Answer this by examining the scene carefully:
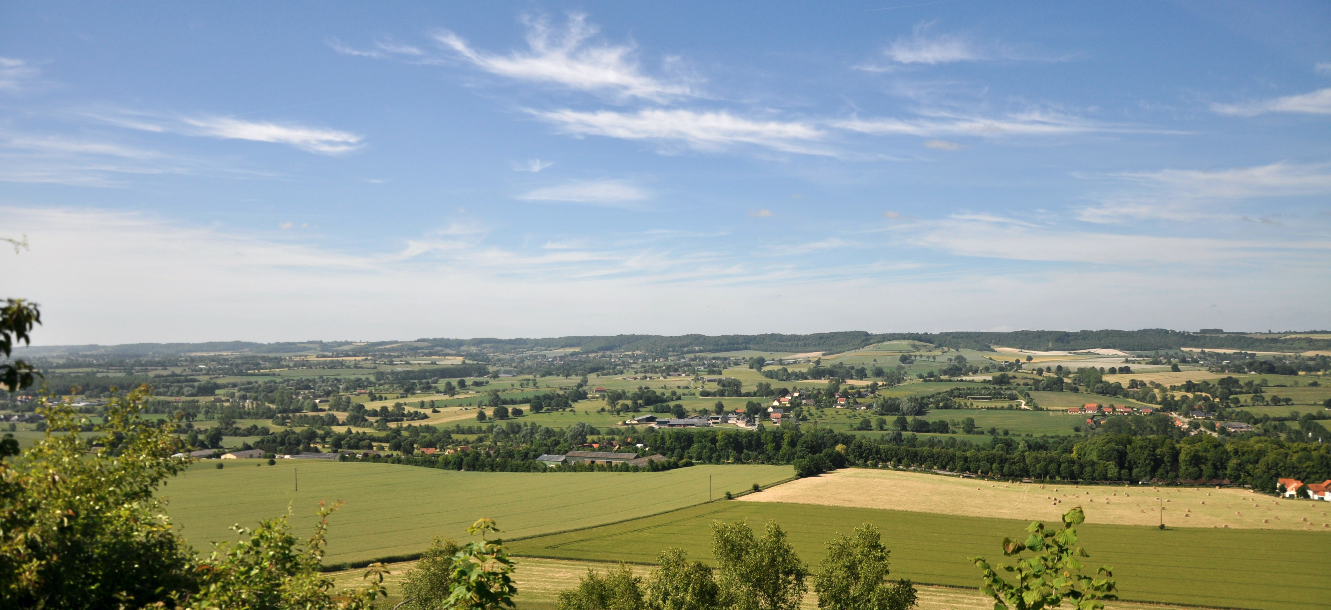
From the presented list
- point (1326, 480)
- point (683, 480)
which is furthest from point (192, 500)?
point (1326, 480)

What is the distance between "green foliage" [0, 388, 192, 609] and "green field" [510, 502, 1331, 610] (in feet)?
118

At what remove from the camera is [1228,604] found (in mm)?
33250

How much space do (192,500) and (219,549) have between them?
59704 mm

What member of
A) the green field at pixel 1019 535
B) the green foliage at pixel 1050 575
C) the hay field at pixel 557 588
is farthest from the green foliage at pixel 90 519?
the green field at pixel 1019 535

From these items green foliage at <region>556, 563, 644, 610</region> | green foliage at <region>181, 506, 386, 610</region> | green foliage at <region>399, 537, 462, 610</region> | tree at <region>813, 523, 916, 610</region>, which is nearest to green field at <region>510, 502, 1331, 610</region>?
tree at <region>813, 523, 916, 610</region>

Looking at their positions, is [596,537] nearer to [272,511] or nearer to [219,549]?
[272,511]

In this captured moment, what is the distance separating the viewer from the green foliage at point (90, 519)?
6145 mm

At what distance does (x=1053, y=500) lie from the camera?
5941cm

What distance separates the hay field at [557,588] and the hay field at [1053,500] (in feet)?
60.8

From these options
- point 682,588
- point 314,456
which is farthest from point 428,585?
point 314,456

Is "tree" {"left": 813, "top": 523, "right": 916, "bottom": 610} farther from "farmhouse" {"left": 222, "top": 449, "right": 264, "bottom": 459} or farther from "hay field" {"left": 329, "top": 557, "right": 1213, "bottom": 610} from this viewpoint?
"farmhouse" {"left": 222, "top": 449, "right": 264, "bottom": 459}

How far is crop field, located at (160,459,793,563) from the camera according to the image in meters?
48.2

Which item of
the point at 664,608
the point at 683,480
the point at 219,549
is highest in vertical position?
the point at 219,549

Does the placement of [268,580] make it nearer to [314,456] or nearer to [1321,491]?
[1321,491]
